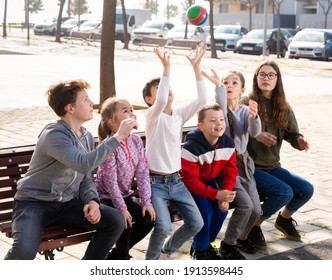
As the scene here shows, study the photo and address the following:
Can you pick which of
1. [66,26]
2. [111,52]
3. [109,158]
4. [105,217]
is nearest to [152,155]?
[109,158]

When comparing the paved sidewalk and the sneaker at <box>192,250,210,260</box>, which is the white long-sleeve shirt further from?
the paved sidewalk

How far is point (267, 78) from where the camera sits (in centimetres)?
618

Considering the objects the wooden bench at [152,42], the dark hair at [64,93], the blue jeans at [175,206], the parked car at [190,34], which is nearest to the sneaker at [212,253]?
the blue jeans at [175,206]

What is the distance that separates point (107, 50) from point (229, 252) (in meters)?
9.74

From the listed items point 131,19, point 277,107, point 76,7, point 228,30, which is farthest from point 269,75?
point 76,7

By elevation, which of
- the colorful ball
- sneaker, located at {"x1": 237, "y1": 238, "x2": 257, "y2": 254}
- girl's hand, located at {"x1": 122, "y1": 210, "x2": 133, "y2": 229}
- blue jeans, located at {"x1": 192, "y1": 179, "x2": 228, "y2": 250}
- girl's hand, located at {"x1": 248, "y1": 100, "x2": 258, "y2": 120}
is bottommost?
sneaker, located at {"x1": 237, "y1": 238, "x2": 257, "y2": 254}

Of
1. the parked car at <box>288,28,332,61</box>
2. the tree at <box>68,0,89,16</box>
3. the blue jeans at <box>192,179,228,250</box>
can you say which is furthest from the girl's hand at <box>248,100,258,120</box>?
the tree at <box>68,0,89,16</box>

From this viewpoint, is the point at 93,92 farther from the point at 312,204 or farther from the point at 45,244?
the point at 45,244

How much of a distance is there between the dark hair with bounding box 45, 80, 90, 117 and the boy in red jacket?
1091 mm

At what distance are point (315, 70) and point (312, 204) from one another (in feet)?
71.7

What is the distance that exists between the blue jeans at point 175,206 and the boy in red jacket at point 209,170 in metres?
0.11

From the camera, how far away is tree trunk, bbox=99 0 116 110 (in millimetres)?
14781

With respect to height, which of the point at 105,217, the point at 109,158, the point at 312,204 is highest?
the point at 109,158

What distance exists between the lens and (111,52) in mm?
14984
